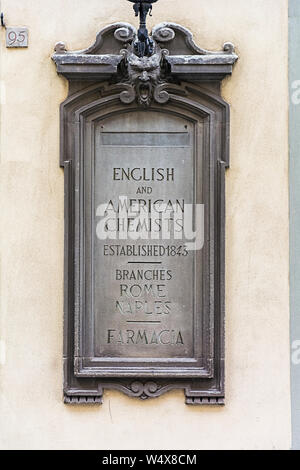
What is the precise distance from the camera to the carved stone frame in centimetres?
534

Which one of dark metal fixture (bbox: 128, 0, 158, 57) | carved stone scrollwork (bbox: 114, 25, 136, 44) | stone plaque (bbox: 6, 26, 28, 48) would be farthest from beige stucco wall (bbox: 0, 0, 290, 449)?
dark metal fixture (bbox: 128, 0, 158, 57)

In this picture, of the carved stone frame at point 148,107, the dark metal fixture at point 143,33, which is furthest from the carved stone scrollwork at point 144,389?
the dark metal fixture at point 143,33

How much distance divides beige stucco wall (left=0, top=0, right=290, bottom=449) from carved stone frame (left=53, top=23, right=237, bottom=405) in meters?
0.11

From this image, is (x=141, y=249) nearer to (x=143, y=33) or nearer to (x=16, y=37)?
(x=143, y=33)

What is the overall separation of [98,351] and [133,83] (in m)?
2.51

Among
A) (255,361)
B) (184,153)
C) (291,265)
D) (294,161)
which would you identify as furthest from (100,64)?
(255,361)

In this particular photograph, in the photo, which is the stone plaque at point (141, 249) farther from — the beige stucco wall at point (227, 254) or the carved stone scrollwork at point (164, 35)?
the carved stone scrollwork at point (164, 35)

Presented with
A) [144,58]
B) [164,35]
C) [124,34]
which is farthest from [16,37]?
[164,35]

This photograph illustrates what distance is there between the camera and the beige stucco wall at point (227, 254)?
541cm

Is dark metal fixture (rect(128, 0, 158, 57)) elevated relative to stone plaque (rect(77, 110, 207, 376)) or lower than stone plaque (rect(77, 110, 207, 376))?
elevated

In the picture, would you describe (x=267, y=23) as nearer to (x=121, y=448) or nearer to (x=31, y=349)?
(x=31, y=349)

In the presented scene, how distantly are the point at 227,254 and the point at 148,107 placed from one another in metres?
1.55

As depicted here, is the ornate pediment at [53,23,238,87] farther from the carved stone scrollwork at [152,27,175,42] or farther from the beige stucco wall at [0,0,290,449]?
the beige stucco wall at [0,0,290,449]

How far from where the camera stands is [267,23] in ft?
17.9
